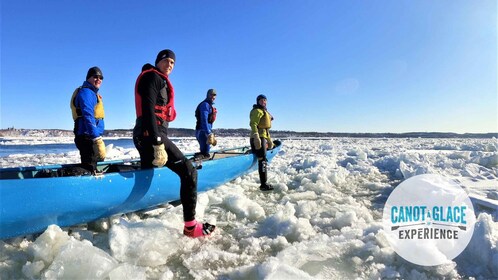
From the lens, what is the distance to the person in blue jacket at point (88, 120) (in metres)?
3.44

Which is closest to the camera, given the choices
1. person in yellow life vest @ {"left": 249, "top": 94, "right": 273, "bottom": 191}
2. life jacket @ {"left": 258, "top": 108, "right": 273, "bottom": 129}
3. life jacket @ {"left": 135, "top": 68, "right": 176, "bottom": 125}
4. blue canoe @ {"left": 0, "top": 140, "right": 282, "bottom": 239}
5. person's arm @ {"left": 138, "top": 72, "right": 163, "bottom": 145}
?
blue canoe @ {"left": 0, "top": 140, "right": 282, "bottom": 239}

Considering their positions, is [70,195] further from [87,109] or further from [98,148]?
[87,109]

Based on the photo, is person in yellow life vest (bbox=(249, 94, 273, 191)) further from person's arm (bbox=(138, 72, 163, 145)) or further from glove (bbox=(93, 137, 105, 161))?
person's arm (bbox=(138, 72, 163, 145))

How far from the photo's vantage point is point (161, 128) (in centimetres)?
311

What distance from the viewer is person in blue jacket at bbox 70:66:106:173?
3436 millimetres

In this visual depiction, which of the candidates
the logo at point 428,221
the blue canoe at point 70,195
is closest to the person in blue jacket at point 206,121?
the blue canoe at point 70,195

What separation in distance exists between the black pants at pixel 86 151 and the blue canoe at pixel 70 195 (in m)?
0.35

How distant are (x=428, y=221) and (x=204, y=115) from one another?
14.3ft

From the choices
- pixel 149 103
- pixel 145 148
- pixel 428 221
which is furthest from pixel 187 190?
pixel 428 221

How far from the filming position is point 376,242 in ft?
8.42

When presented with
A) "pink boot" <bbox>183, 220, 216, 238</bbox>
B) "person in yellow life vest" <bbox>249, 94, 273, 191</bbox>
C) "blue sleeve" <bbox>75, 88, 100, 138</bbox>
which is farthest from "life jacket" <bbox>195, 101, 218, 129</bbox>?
"pink boot" <bbox>183, 220, 216, 238</bbox>

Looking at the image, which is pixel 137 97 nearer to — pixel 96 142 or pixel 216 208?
pixel 96 142

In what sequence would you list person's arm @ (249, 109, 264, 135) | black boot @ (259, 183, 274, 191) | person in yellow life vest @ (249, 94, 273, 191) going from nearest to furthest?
black boot @ (259, 183, 274, 191)
person in yellow life vest @ (249, 94, 273, 191)
person's arm @ (249, 109, 264, 135)

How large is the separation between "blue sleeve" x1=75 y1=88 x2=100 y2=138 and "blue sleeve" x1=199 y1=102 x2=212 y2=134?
2.78 m
